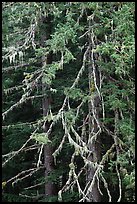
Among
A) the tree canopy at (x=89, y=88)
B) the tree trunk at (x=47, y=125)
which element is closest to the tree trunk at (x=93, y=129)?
the tree canopy at (x=89, y=88)

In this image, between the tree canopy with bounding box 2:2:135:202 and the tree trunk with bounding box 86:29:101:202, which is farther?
the tree trunk with bounding box 86:29:101:202

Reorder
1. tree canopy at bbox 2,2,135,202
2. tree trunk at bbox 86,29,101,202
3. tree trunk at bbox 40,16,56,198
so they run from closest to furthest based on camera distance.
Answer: tree canopy at bbox 2,2,135,202 → tree trunk at bbox 86,29,101,202 → tree trunk at bbox 40,16,56,198

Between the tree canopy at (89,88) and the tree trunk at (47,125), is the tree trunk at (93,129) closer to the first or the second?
the tree canopy at (89,88)

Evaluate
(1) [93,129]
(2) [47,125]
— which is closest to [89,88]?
(1) [93,129]

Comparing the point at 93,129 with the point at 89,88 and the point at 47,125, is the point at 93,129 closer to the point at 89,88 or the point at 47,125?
the point at 89,88

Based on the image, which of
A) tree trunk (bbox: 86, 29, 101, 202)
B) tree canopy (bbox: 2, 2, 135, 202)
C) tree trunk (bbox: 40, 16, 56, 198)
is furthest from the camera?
tree trunk (bbox: 40, 16, 56, 198)

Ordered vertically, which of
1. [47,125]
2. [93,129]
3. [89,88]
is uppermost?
[89,88]

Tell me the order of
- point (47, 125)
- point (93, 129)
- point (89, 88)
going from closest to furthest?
point (93, 129) < point (89, 88) < point (47, 125)

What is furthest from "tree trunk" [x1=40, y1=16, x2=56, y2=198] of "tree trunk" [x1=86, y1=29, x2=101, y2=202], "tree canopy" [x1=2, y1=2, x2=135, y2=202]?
"tree trunk" [x1=86, y1=29, x2=101, y2=202]

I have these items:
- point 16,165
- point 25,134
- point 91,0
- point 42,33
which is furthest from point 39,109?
point 91,0

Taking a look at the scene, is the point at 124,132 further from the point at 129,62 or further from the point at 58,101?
the point at 58,101

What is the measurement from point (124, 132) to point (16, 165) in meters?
5.67

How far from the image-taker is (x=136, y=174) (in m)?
5.41

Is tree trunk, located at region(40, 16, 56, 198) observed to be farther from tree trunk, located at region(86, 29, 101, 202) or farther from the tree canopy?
tree trunk, located at region(86, 29, 101, 202)
